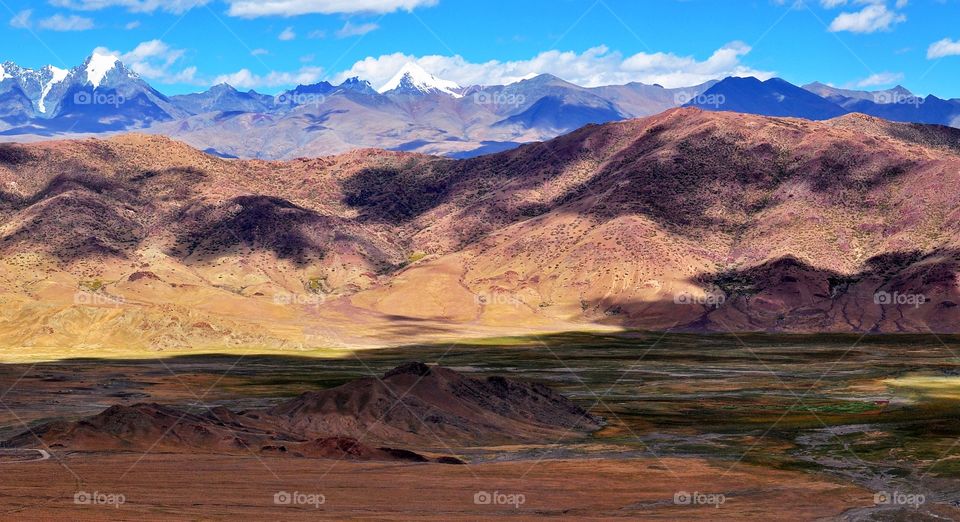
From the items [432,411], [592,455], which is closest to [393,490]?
[592,455]

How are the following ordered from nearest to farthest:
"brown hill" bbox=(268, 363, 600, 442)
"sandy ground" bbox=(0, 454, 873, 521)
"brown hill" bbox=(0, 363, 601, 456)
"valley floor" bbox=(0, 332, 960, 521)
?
"sandy ground" bbox=(0, 454, 873, 521)
"valley floor" bbox=(0, 332, 960, 521)
"brown hill" bbox=(0, 363, 601, 456)
"brown hill" bbox=(268, 363, 600, 442)

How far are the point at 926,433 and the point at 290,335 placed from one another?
116982 millimetres

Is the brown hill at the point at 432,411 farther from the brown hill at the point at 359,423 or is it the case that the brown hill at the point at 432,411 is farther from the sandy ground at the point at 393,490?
the sandy ground at the point at 393,490

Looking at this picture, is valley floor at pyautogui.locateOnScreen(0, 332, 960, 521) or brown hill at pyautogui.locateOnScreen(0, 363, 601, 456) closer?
valley floor at pyautogui.locateOnScreen(0, 332, 960, 521)

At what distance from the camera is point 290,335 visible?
592 feet

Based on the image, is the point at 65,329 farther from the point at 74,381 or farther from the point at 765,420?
the point at 765,420

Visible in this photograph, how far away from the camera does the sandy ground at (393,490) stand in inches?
1957

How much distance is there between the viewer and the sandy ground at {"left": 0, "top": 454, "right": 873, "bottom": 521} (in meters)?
49.7

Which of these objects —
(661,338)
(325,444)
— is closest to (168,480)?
(325,444)

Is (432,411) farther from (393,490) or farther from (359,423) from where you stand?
(393,490)

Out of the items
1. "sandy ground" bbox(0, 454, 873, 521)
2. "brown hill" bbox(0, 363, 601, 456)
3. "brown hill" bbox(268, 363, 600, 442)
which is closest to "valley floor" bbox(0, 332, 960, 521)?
"sandy ground" bbox(0, 454, 873, 521)

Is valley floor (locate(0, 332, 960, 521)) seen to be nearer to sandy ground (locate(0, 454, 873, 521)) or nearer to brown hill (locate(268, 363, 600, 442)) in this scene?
sandy ground (locate(0, 454, 873, 521))

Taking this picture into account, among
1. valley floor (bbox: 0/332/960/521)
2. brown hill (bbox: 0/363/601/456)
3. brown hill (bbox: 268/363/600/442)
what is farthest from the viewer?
brown hill (bbox: 268/363/600/442)

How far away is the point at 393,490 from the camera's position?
56.7 meters
